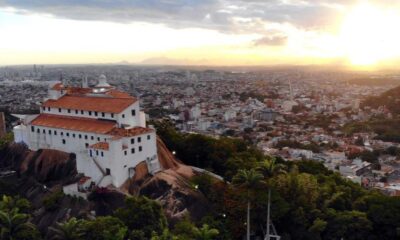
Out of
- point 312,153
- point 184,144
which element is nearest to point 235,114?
point 312,153

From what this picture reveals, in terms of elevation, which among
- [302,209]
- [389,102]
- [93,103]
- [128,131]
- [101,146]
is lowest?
[389,102]

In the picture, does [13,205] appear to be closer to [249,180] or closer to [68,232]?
[68,232]

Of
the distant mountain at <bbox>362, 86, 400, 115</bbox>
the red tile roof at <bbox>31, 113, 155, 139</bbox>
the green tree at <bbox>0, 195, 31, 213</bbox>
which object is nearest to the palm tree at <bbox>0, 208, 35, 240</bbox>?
the green tree at <bbox>0, 195, 31, 213</bbox>

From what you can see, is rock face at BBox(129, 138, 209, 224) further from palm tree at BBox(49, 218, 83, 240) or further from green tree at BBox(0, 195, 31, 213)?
green tree at BBox(0, 195, 31, 213)

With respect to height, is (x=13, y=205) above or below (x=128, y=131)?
below

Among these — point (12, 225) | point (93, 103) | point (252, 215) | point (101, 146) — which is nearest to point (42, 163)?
point (93, 103)

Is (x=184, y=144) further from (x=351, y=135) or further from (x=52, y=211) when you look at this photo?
(x=351, y=135)

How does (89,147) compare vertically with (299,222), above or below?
above
